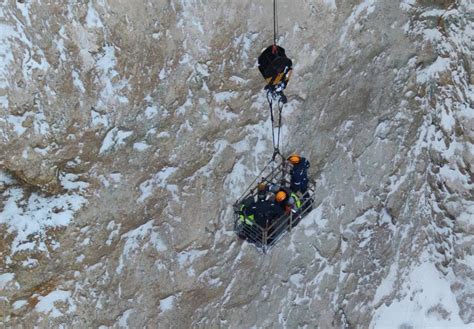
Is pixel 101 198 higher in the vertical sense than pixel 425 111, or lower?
lower

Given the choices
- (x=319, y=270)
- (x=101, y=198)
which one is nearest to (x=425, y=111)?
(x=319, y=270)

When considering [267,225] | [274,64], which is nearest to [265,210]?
[267,225]

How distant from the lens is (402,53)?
16344mm

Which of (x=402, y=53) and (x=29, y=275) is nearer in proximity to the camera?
(x=29, y=275)

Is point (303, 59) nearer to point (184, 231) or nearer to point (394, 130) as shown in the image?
point (394, 130)

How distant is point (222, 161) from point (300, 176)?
9.40ft

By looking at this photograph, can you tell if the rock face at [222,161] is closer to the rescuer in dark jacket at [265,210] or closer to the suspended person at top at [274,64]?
the rescuer in dark jacket at [265,210]

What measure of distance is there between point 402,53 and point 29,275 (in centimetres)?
1204

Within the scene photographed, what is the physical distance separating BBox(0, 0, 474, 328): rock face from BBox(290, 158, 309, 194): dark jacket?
2667 mm

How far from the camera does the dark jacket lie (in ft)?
40.6

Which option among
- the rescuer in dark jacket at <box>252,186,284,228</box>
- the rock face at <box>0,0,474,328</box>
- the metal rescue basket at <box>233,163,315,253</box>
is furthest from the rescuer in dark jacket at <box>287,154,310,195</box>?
the rock face at <box>0,0,474,328</box>

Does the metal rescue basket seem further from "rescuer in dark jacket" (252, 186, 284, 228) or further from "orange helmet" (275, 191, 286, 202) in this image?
"orange helmet" (275, 191, 286, 202)

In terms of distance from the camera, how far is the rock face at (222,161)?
476 inches

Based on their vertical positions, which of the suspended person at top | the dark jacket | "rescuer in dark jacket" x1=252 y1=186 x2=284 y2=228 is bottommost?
"rescuer in dark jacket" x1=252 y1=186 x2=284 y2=228
